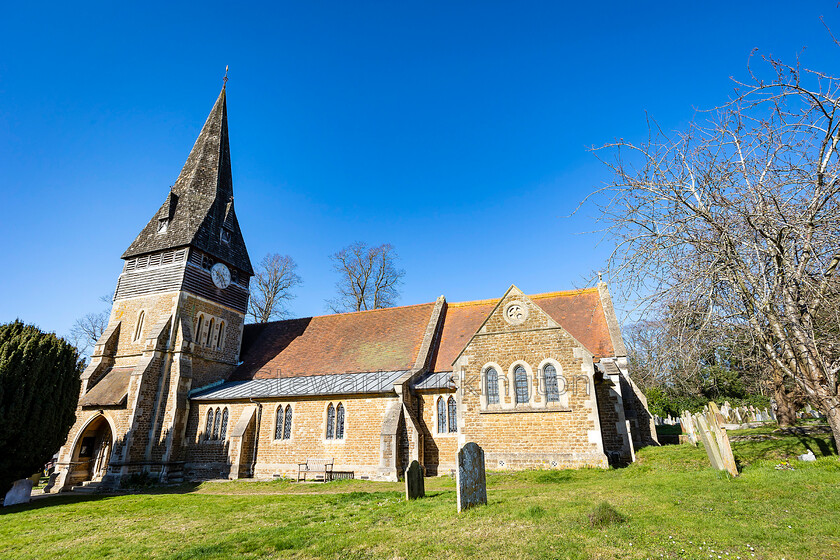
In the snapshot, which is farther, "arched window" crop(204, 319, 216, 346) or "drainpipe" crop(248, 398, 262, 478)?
"arched window" crop(204, 319, 216, 346)

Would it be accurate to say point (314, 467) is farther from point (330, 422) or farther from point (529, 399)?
point (529, 399)

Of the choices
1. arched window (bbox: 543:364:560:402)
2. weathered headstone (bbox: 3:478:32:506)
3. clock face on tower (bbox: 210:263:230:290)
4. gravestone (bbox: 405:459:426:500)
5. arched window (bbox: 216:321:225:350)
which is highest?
clock face on tower (bbox: 210:263:230:290)

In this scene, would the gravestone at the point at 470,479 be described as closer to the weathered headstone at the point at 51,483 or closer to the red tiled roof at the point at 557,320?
the red tiled roof at the point at 557,320

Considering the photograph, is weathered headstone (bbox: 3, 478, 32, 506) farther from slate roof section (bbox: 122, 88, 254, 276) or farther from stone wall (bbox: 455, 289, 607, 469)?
stone wall (bbox: 455, 289, 607, 469)

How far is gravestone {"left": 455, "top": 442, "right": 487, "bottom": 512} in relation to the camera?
8250mm

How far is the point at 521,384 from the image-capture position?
1508 cm

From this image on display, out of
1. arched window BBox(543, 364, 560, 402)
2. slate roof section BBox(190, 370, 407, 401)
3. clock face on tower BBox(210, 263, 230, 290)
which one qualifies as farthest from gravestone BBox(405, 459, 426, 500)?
clock face on tower BBox(210, 263, 230, 290)

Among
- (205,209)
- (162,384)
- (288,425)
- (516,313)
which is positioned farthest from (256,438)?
(205,209)

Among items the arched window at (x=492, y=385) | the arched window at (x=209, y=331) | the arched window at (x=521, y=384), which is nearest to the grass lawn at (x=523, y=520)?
the arched window at (x=521, y=384)

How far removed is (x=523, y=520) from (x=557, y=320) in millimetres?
13302

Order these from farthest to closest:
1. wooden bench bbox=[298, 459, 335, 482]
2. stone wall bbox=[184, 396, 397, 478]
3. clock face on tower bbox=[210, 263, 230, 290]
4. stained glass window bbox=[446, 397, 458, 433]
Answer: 1. clock face on tower bbox=[210, 263, 230, 290]
2. stone wall bbox=[184, 396, 397, 478]
3. wooden bench bbox=[298, 459, 335, 482]
4. stained glass window bbox=[446, 397, 458, 433]

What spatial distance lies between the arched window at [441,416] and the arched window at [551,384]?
4.31 meters

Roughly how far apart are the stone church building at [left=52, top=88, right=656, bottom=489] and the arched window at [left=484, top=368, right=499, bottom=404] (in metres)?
0.07

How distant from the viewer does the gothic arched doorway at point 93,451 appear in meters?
19.8
